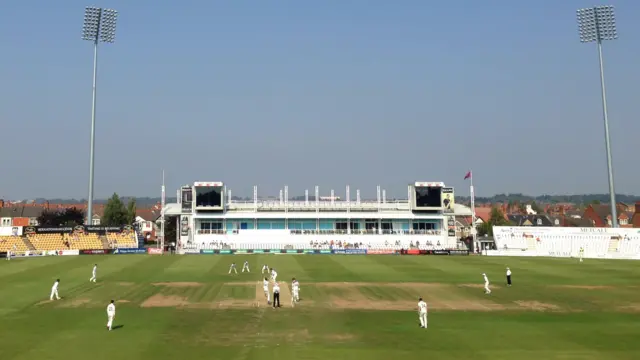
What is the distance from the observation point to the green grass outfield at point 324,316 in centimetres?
2133

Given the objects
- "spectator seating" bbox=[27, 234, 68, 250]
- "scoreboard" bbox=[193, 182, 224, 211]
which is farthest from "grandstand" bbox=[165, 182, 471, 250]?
"spectator seating" bbox=[27, 234, 68, 250]

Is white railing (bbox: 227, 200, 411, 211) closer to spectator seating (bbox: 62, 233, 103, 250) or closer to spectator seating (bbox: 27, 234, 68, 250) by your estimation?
spectator seating (bbox: 62, 233, 103, 250)

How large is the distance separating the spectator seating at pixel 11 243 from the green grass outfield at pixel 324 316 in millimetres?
23718

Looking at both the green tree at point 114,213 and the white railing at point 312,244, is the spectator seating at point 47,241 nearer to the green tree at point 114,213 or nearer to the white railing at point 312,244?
the white railing at point 312,244

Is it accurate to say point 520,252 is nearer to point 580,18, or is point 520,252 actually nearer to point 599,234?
point 599,234

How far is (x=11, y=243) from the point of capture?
241 ft

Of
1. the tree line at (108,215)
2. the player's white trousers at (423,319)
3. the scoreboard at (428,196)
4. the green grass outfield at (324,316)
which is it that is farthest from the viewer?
the tree line at (108,215)

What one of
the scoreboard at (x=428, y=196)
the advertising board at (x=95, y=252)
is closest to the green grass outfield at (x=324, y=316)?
the advertising board at (x=95, y=252)

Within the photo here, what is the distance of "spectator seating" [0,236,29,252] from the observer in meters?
72.4

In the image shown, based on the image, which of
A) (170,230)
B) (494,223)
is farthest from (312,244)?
(494,223)

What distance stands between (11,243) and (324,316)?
61609 millimetres

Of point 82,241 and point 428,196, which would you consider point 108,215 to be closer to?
point 82,241

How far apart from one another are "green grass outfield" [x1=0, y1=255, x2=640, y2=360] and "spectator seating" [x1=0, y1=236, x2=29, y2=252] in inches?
934

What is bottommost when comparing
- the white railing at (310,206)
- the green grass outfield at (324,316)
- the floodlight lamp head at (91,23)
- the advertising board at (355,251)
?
the green grass outfield at (324,316)
